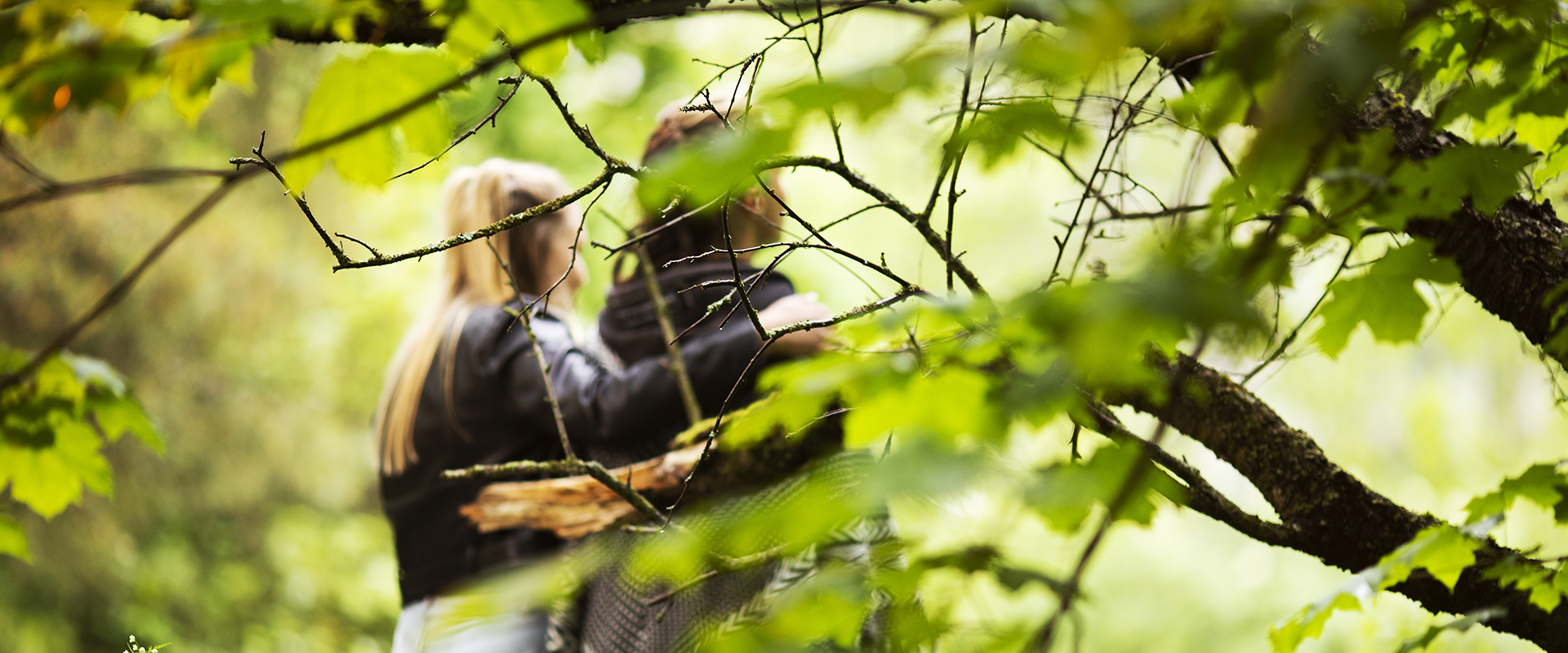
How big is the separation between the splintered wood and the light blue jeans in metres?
0.14

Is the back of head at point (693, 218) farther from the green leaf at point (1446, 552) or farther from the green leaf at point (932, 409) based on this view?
the green leaf at point (1446, 552)

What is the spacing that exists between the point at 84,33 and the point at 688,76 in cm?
457

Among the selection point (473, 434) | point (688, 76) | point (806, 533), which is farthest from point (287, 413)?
point (806, 533)

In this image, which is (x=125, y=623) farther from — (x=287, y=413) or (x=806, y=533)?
(x=806, y=533)

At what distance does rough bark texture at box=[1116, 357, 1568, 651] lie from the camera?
941 millimetres

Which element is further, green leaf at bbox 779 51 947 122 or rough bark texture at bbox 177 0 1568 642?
rough bark texture at bbox 177 0 1568 642

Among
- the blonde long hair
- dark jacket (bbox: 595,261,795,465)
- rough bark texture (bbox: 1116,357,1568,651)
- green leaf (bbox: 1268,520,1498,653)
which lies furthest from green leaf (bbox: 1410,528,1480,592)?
the blonde long hair

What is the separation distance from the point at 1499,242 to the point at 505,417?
1.35 meters

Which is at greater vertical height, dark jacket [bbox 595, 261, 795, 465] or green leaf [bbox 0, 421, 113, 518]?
dark jacket [bbox 595, 261, 795, 465]

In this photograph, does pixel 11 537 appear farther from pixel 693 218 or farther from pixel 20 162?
pixel 693 218

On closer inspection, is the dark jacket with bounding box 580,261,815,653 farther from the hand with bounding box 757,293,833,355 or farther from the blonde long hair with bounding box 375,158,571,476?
the blonde long hair with bounding box 375,158,571,476

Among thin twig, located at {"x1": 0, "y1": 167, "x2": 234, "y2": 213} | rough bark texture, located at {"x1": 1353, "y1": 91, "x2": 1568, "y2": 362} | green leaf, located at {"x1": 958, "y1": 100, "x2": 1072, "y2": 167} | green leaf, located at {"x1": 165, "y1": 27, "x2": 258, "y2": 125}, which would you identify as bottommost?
thin twig, located at {"x1": 0, "y1": 167, "x2": 234, "y2": 213}

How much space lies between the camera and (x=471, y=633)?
1298 mm

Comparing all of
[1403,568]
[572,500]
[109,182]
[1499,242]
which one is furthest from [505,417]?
[1499,242]
